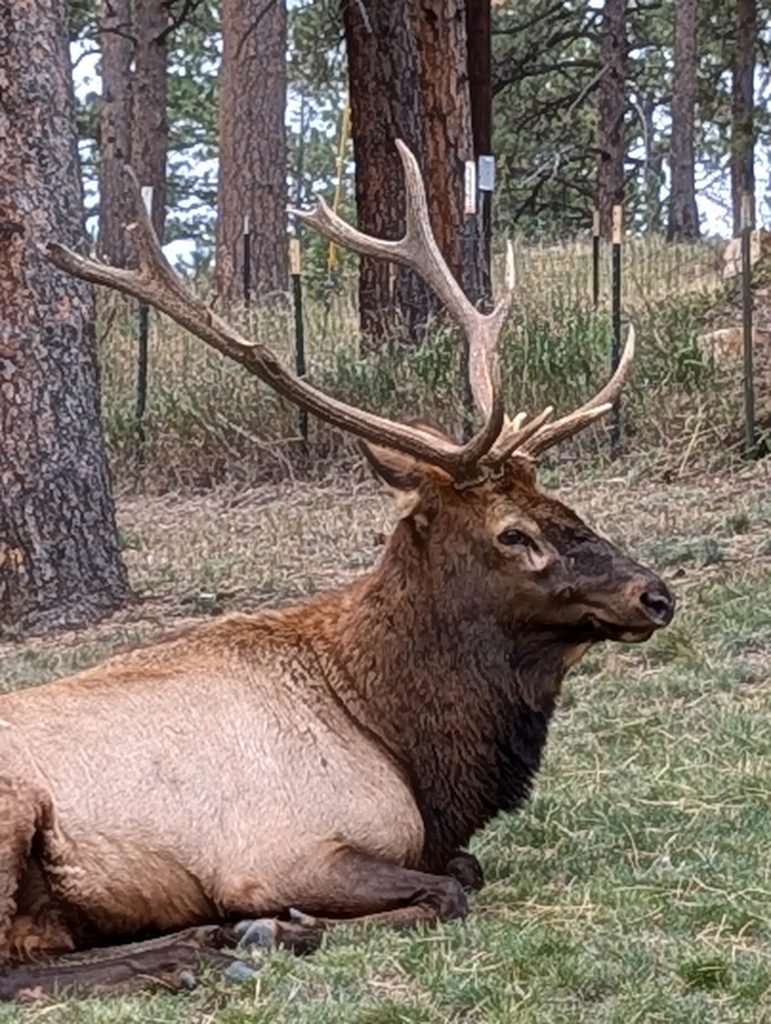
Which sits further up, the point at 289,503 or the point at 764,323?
the point at 764,323

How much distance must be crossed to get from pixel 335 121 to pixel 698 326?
4417cm

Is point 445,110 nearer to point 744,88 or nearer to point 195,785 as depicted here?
point 195,785

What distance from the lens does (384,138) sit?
15273mm

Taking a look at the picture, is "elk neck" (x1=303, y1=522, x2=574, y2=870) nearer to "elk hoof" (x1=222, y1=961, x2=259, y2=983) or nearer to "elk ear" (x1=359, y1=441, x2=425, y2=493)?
"elk ear" (x1=359, y1=441, x2=425, y2=493)

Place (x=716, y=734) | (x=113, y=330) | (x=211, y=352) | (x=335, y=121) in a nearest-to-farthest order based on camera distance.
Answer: (x=716, y=734) → (x=211, y=352) → (x=113, y=330) → (x=335, y=121)

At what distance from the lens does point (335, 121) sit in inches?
2270

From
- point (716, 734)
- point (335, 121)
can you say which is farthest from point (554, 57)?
point (716, 734)

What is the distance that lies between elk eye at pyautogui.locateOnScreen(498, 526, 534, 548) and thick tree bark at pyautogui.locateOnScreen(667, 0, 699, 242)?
25.5 m

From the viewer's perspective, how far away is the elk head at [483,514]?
232 inches

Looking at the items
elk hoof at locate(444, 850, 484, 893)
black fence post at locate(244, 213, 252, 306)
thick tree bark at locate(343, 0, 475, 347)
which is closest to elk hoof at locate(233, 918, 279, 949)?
elk hoof at locate(444, 850, 484, 893)

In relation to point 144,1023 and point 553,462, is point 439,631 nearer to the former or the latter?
point 144,1023

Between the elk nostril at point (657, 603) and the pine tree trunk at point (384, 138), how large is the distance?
29.3ft

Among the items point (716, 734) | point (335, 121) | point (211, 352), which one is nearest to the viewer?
point (716, 734)

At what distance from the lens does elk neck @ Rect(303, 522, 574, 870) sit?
5.99m
